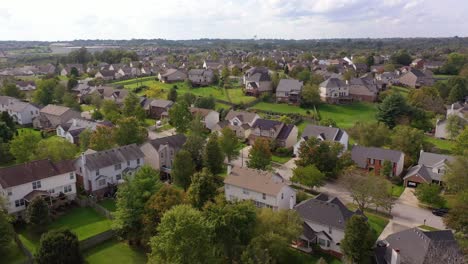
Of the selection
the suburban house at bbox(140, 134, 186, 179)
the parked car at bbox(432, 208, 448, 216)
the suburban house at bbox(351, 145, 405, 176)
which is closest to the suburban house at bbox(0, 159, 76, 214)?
the suburban house at bbox(140, 134, 186, 179)

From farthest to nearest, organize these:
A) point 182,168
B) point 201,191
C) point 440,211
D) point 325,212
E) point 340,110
Result: 1. point 340,110
2. point 182,168
3. point 440,211
4. point 201,191
5. point 325,212

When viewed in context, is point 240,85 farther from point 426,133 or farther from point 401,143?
point 401,143

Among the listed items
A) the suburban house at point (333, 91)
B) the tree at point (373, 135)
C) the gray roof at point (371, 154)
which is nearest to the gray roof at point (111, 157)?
the gray roof at point (371, 154)

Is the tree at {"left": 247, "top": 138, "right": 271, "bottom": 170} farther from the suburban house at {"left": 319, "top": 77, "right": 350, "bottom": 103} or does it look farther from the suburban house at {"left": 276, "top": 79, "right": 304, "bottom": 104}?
the suburban house at {"left": 319, "top": 77, "right": 350, "bottom": 103}

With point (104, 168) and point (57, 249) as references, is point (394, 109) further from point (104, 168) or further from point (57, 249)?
point (57, 249)

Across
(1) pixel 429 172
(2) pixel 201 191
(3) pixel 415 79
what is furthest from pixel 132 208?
(3) pixel 415 79

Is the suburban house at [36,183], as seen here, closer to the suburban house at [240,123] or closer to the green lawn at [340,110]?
the suburban house at [240,123]
